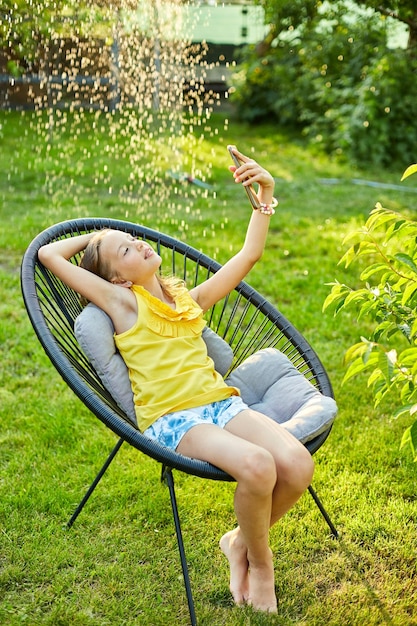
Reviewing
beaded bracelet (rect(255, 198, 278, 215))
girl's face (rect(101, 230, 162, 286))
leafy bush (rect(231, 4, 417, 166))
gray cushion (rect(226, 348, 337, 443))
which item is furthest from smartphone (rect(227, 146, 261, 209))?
leafy bush (rect(231, 4, 417, 166))

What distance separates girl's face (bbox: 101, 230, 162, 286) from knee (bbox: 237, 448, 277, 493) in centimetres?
59

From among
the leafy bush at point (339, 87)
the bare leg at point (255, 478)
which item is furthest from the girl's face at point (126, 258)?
the leafy bush at point (339, 87)

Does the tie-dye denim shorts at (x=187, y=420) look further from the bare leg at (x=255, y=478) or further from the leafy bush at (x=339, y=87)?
the leafy bush at (x=339, y=87)

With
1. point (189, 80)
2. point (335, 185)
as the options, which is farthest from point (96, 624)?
point (189, 80)

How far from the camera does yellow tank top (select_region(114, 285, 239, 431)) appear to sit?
1880mm

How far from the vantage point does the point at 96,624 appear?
1.80m

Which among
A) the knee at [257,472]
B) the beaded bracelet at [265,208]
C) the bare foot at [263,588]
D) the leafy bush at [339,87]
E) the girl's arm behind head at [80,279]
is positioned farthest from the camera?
the leafy bush at [339,87]

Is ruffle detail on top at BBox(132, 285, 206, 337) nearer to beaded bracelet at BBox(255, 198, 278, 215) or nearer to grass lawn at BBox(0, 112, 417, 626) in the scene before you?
beaded bracelet at BBox(255, 198, 278, 215)

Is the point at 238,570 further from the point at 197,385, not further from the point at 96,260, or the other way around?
the point at 96,260

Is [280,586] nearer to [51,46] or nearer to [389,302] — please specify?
[389,302]

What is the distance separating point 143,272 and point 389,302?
0.62m

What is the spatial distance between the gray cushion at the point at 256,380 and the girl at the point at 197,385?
4 cm

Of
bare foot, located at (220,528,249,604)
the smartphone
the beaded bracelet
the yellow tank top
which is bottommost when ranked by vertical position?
bare foot, located at (220,528,249,604)

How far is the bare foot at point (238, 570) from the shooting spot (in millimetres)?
1855
